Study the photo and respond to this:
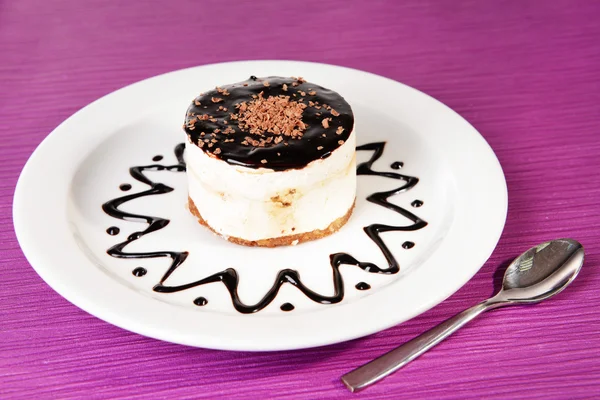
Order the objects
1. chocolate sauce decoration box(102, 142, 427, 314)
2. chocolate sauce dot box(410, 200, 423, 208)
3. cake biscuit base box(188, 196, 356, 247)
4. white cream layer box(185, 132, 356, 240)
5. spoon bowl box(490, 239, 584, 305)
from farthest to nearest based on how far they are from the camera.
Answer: chocolate sauce dot box(410, 200, 423, 208), cake biscuit base box(188, 196, 356, 247), white cream layer box(185, 132, 356, 240), chocolate sauce decoration box(102, 142, 427, 314), spoon bowl box(490, 239, 584, 305)

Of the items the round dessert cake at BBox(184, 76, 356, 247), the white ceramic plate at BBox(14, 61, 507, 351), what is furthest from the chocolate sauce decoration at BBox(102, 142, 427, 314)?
the round dessert cake at BBox(184, 76, 356, 247)

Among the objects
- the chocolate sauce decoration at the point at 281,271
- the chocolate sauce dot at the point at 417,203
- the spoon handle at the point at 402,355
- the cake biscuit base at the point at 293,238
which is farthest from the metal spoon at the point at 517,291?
the cake biscuit base at the point at 293,238

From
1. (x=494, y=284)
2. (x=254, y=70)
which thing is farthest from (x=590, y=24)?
(x=494, y=284)

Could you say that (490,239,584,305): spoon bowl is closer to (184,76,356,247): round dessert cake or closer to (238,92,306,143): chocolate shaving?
(184,76,356,247): round dessert cake

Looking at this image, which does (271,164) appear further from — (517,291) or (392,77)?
(392,77)

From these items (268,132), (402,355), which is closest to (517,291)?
(402,355)

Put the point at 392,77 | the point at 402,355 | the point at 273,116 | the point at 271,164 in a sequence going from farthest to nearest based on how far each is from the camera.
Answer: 1. the point at 392,77
2. the point at 273,116
3. the point at 271,164
4. the point at 402,355
